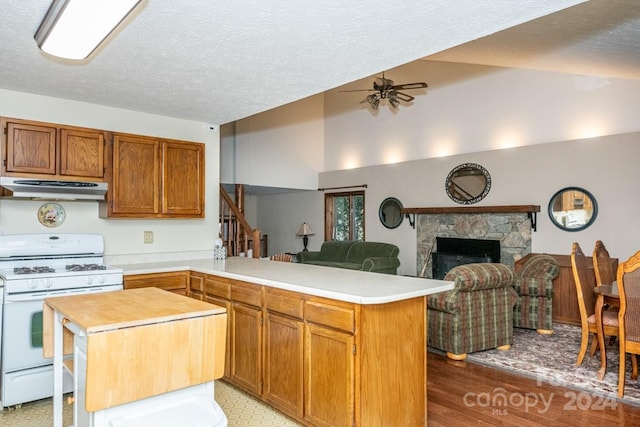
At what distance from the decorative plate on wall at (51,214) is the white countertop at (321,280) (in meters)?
0.68

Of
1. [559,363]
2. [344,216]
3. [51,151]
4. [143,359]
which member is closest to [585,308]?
[559,363]

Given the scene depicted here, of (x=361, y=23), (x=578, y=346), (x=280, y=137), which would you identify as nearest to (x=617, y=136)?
(x=578, y=346)

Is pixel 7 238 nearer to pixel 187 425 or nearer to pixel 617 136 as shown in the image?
pixel 187 425

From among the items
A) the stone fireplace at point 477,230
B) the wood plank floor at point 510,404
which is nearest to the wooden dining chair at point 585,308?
the wood plank floor at point 510,404

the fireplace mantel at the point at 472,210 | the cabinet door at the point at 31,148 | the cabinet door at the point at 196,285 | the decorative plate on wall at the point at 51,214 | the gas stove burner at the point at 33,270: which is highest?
the cabinet door at the point at 31,148

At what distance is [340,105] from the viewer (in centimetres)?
983

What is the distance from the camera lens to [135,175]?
12.8 ft

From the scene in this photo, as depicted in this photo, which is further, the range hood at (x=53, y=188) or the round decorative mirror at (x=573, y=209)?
the round decorative mirror at (x=573, y=209)

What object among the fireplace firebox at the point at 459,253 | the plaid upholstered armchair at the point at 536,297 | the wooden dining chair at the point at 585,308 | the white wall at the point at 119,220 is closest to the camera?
the wooden dining chair at the point at 585,308

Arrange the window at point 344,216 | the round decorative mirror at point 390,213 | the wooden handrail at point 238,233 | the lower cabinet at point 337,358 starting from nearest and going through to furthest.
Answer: the lower cabinet at point 337,358, the wooden handrail at point 238,233, the round decorative mirror at point 390,213, the window at point 344,216

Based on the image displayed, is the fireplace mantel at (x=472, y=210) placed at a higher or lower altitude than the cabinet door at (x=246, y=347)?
higher

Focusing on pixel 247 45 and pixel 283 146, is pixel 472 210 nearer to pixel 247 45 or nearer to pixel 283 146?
pixel 283 146

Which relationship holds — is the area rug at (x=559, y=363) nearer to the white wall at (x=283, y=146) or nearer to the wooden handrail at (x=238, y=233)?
the wooden handrail at (x=238, y=233)

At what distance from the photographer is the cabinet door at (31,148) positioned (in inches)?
130
